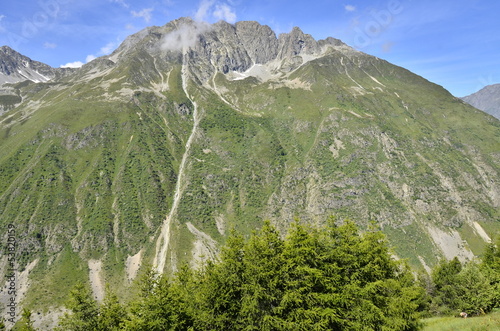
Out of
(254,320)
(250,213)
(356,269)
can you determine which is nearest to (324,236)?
(356,269)

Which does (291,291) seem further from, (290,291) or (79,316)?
(79,316)

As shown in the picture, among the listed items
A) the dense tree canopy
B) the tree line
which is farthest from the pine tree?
the dense tree canopy

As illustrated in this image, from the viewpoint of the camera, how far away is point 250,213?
174 meters

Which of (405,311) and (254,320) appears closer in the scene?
(254,320)

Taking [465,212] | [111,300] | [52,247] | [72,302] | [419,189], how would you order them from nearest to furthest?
[72,302], [111,300], [52,247], [465,212], [419,189]

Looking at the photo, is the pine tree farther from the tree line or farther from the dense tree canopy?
the dense tree canopy

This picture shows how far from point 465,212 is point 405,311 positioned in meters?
180

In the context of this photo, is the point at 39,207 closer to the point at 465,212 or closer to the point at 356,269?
the point at 356,269

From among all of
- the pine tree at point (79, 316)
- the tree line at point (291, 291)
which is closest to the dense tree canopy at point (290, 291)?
the tree line at point (291, 291)

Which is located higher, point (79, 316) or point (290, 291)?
point (290, 291)

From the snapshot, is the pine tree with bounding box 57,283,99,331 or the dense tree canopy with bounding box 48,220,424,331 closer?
the dense tree canopy with bounding box 48,220,424,331

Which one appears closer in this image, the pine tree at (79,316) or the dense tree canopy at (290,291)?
the dense tree canopy at (290,291)

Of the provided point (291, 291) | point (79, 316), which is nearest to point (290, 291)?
point (291, 291)

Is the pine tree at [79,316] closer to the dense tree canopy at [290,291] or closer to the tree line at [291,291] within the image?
the tree line at [291,291]
